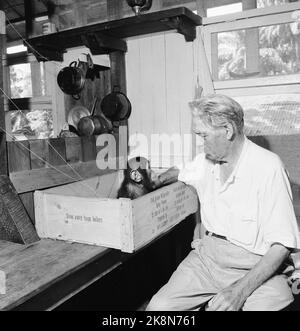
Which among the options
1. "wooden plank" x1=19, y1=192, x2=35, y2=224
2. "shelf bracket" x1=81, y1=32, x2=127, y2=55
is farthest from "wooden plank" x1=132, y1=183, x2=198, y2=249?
"shelf bracket" x1=81, y1=32, x2=127, y2=55

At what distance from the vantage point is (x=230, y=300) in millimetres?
1837

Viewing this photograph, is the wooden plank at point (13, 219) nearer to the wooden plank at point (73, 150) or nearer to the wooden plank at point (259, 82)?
the wooden plank at point (73, 150)

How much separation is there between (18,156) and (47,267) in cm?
116

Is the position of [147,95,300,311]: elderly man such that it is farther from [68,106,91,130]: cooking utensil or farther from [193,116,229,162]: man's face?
[68,106,91,130]: cooking utensil

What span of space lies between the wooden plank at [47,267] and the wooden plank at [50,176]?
21.7 inches

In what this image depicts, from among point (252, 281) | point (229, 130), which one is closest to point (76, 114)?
point (229, 130)

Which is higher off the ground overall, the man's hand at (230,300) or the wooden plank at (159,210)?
the wooden plank at (159,210)

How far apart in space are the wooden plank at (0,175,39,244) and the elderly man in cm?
97

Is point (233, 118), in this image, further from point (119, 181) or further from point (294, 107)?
point (119, 181)

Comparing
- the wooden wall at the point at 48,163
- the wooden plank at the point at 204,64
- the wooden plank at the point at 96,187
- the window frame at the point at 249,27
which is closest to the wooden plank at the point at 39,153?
the wooden wall at the point at 48,163

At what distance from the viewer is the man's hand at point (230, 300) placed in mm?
1830

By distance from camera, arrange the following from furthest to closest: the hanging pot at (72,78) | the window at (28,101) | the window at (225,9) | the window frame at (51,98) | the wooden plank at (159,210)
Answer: the window at (28,101), the window frame at (51,98), the hanging pot at (72,78), the window at (225,9), the wooden plank at (159,210)

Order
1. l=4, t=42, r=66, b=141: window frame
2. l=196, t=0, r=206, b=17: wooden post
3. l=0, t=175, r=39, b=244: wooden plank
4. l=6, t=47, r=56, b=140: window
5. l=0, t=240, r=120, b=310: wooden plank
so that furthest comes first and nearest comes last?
1. l=6, t=47, r=56, b=140: window
2. l=4, t=42, r=66, b=141: window frame
3. l=196, t=0, r=206, b=17: wooden post
4. l=0, t=175, r=39, b=244: wooden plank
5. l=0, t=240, r=120, b=310: wooden plank

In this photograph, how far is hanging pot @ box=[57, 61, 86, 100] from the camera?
12.5 feet
